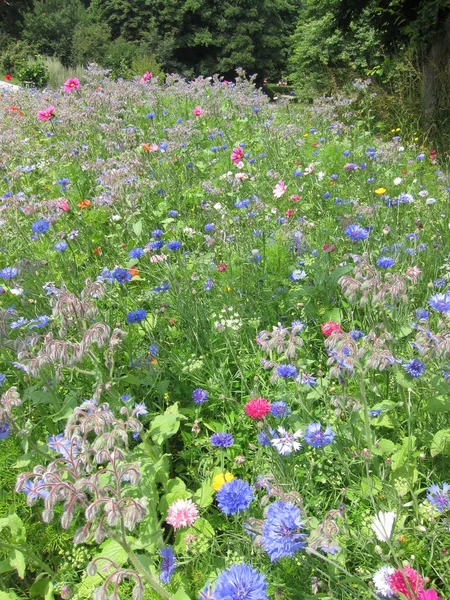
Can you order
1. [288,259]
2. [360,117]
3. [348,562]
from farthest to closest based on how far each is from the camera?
[360,117] < [288,259] < [348,562]

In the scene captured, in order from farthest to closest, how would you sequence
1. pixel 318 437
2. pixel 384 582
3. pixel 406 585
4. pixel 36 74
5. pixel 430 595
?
pixel 36 74 < pixel 318 437 < pixel 384 582 < pixel 406 585 < pixel 430 595

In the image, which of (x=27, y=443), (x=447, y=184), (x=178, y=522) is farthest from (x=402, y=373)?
(x=447, y=184)

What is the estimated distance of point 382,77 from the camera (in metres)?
10.1

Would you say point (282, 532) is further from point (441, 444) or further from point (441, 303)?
point (441, 303)

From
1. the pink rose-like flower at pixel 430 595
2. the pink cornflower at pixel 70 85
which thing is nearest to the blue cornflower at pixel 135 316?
the pink rose-like flower at pixel 430 595

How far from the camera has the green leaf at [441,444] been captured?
1602 millimetres

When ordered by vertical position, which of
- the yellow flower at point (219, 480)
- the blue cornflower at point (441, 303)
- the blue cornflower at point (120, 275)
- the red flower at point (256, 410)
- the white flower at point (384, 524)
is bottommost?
the yellow flower at point (219, 480)

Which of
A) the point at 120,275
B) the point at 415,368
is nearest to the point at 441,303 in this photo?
the point at 415,368

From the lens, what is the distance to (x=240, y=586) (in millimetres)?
929

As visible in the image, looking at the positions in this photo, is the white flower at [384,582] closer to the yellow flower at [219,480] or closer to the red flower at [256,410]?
the red flower at [256,410]

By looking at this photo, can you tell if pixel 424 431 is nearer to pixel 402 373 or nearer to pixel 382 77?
pixel 402 373

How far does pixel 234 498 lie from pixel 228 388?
0.97 m

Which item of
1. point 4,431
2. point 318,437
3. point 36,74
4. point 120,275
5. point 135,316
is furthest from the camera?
point 36,74

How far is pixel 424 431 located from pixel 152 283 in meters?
1.99
